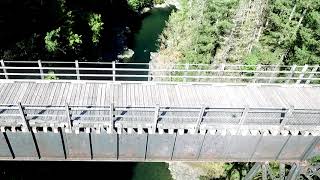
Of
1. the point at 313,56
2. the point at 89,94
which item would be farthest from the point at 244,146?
the point at 313,56

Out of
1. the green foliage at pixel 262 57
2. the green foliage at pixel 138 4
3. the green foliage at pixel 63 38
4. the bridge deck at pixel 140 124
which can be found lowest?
the green foliage at pixel 138 4

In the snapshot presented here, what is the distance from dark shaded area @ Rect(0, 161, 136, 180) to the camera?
80.5 ft


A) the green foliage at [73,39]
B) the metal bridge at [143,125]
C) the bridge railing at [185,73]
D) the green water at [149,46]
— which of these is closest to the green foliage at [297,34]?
the bridge railing at [185,73]

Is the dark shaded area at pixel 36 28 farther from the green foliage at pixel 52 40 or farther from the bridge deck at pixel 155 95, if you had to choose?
the bridge deck at pixel 155 95

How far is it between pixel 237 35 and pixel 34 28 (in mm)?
19862

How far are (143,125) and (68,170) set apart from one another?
13.9 m

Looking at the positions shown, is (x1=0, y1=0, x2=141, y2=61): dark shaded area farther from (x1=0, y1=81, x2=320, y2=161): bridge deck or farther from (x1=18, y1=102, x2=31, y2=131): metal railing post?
(x1=18, y1=102, x2=31, y2=131): metal railing post

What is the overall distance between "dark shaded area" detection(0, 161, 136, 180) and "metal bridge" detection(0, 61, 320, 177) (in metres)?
9.11

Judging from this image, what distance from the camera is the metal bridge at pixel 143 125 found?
15070 mm

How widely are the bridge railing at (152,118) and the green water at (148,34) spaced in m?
27.2

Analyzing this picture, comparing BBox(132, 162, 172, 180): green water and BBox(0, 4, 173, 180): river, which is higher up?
BBox(0, 4, 173, 180): river

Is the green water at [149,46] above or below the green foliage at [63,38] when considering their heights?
below

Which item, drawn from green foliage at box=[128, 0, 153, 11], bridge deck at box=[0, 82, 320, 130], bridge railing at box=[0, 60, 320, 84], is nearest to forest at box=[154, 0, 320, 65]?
bridge railing at box=[0, 60, 320, 84]

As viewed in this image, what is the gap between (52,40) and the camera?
29938 millimetres
